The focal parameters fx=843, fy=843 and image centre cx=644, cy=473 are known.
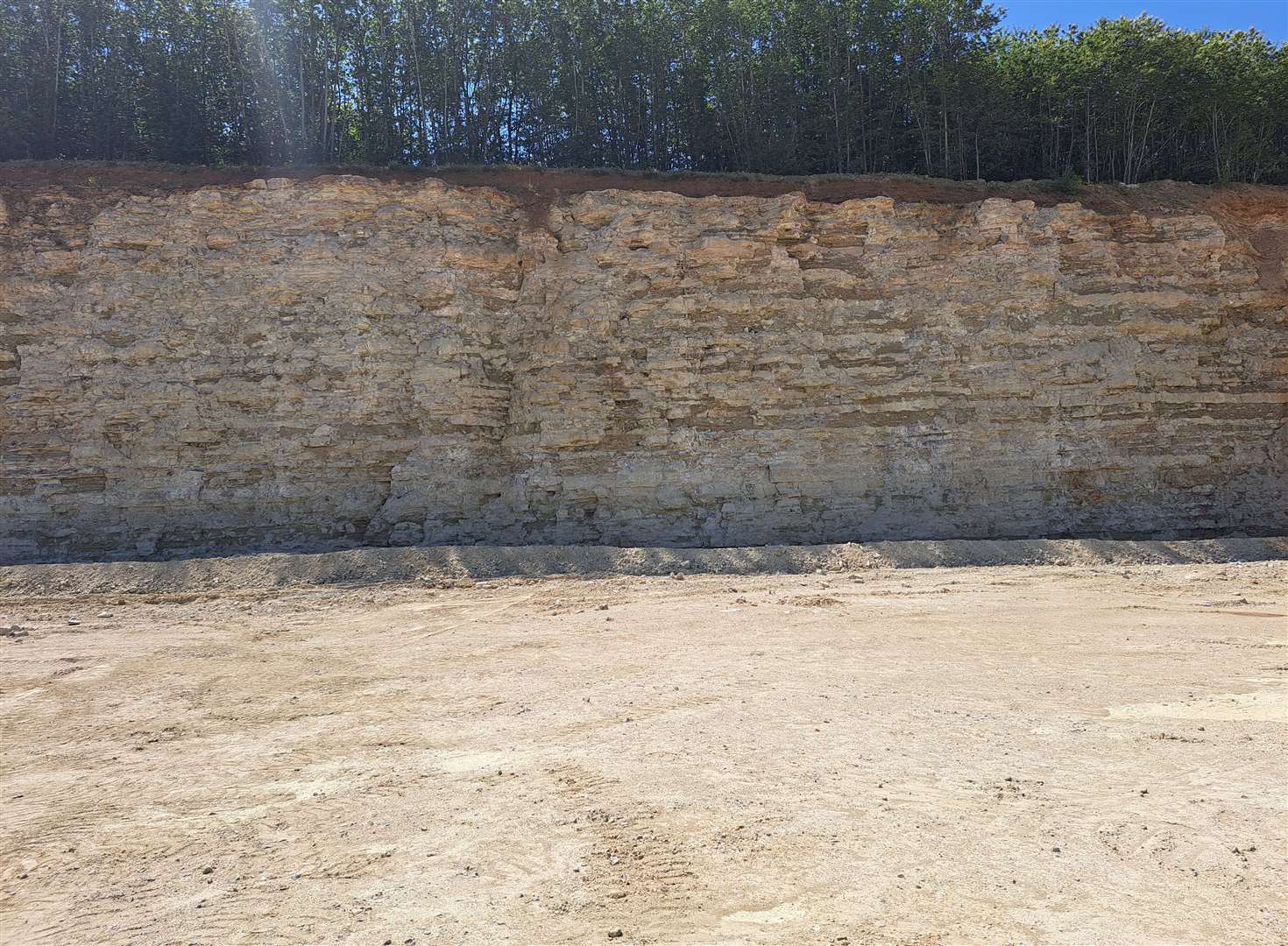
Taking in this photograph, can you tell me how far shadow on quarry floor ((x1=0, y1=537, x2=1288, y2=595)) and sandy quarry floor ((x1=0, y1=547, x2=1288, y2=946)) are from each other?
276 cm

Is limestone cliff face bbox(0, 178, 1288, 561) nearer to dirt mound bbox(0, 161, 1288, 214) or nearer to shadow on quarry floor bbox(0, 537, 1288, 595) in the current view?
dirt mound bbox(0, 161, 1288, 214)

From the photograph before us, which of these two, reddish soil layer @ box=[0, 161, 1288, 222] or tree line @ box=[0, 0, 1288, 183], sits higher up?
tree line @ box=[0, 0, 1288, 183]

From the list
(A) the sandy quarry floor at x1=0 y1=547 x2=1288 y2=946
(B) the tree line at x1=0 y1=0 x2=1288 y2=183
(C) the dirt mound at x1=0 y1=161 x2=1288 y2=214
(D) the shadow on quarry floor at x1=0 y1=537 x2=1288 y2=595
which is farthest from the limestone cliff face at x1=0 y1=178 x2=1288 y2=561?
(A) the sandy quarry floor at x1=0 y1=547 x2=1288 y2=946

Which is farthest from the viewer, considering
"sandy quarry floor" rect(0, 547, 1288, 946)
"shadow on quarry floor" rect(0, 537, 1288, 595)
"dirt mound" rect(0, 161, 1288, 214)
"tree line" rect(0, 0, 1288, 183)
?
"tree line" rect(0, 0, 1288, 183)

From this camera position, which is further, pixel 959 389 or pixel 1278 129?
pixel 1278 129

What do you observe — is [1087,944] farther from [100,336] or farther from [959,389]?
[100,336]

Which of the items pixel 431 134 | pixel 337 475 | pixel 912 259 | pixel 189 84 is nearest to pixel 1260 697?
pixel 912 259

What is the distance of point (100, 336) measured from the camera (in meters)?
14.5

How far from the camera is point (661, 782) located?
15.1 feet

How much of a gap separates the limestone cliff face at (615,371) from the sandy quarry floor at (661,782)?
5305mm

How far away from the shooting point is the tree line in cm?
1894

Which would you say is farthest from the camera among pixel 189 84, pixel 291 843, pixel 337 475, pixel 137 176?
pixel 189 84

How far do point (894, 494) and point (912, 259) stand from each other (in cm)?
447

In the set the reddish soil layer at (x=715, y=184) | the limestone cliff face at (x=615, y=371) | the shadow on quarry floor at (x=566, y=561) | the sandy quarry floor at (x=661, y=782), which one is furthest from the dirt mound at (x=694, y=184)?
the sandy quarry floor at (x=661, y=782)
